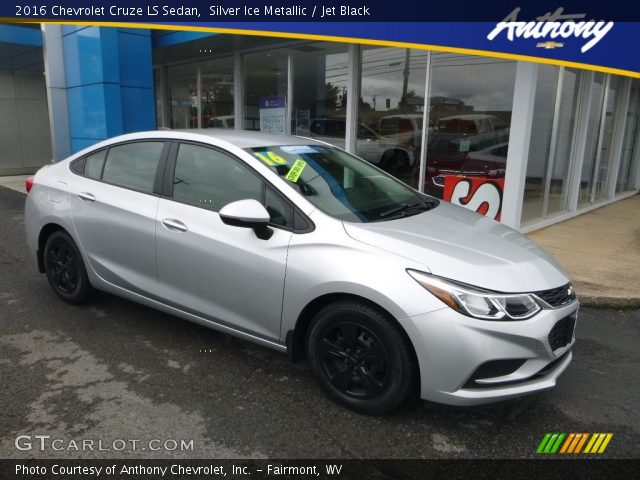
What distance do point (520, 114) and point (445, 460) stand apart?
5148 mm

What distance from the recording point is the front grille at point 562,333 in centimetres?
282

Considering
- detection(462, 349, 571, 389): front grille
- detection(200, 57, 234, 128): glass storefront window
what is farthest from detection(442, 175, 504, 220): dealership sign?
detection(200, 57, 234, 128): glass storefront window

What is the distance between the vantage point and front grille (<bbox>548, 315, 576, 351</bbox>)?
282 cm

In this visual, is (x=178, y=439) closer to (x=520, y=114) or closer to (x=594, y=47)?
(x=520, y=114)

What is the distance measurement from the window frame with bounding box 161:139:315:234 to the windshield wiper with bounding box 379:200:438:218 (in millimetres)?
563

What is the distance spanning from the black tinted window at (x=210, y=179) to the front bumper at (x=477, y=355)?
140 centimetres

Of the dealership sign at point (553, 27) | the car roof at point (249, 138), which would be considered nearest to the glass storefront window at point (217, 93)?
the dealership sign at point (553, 27)

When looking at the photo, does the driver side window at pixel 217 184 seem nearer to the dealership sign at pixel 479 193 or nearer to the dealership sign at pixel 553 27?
the dealership sign at pixel 479 193

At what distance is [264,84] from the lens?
36.3 ft

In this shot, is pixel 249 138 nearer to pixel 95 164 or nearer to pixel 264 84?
pixel 95 164

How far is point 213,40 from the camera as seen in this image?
33.1 feet

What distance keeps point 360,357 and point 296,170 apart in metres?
1.32

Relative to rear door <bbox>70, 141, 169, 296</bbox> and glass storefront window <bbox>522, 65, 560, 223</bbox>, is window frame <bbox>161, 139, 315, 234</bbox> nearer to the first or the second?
rear door <bbox>70, 141, 169, 296</bbox>

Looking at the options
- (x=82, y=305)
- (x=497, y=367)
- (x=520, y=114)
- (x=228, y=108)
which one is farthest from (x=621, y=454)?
(x=228, y=108)
